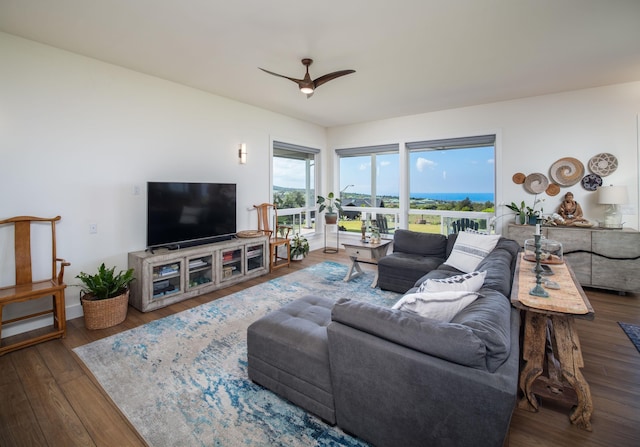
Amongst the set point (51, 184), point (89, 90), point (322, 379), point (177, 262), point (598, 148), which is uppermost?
point (89, 90)

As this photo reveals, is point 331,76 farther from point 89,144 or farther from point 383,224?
point 383,224

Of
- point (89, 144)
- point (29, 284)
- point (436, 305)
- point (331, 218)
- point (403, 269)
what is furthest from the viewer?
point (331, 218)

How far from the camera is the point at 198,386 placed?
2074mm

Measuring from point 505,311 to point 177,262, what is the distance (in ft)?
11.2

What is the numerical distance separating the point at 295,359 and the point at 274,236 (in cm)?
385

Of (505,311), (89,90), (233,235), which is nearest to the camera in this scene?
(505,311)

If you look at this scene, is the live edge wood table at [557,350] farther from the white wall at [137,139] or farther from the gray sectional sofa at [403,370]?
the white wall at [137,139]

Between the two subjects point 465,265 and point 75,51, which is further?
point 465,265

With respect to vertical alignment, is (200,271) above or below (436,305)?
below

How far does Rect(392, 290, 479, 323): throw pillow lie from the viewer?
5.35ft

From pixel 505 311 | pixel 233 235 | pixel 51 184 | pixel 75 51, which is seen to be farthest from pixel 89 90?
pixel 505 311

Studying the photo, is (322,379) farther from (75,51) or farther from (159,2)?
(75,51)

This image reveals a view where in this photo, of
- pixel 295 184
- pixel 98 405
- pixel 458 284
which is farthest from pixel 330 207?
pixel 98 405

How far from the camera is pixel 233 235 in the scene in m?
4.56
